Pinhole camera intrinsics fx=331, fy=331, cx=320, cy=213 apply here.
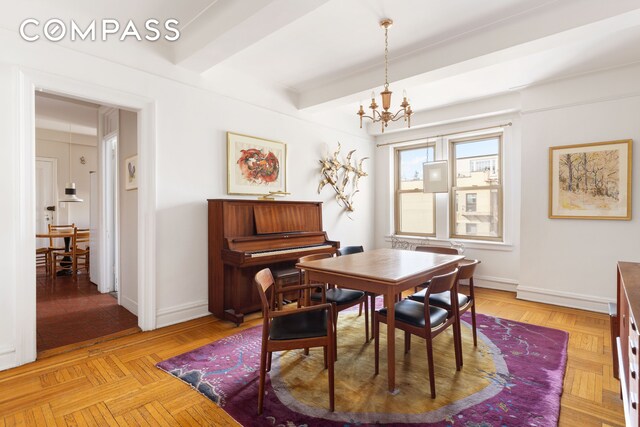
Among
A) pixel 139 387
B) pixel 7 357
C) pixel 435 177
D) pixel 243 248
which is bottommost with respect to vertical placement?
pixel 139 387

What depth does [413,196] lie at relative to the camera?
20.2ft

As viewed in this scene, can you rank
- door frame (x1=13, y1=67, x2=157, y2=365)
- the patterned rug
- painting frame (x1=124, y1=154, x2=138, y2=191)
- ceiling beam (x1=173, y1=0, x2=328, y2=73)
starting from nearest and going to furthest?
the patterned rug, ceiling beam (x1=173, y1=0, x2=328, y2=73), door frame (x1=13, y1=67, x2=157, y2=365), painting frame (x1=124, y1=154, x2=138, y2=191)

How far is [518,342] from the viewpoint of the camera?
3.05 metres

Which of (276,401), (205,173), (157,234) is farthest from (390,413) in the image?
(205,173)

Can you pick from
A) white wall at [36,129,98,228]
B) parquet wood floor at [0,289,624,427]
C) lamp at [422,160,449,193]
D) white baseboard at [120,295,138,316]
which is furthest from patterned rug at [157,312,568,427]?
white wall at [36,129,98,228]

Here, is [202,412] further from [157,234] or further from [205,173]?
[205,173]

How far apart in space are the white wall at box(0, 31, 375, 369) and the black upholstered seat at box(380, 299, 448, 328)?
229cm

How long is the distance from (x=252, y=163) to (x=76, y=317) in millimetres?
2635

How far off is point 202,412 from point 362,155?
4.96 m

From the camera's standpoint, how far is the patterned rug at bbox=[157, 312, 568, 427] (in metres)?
1.97

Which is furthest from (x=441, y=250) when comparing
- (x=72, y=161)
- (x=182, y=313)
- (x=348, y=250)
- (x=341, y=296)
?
(x=72, y=161)

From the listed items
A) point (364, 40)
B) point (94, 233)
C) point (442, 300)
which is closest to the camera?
point (442, 300)

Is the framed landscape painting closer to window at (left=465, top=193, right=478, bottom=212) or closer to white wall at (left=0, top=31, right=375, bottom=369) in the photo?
window at (left=465, top=193, right=478, bottom=212)

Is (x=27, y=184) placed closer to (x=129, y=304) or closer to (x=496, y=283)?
(x=129, y=304)
